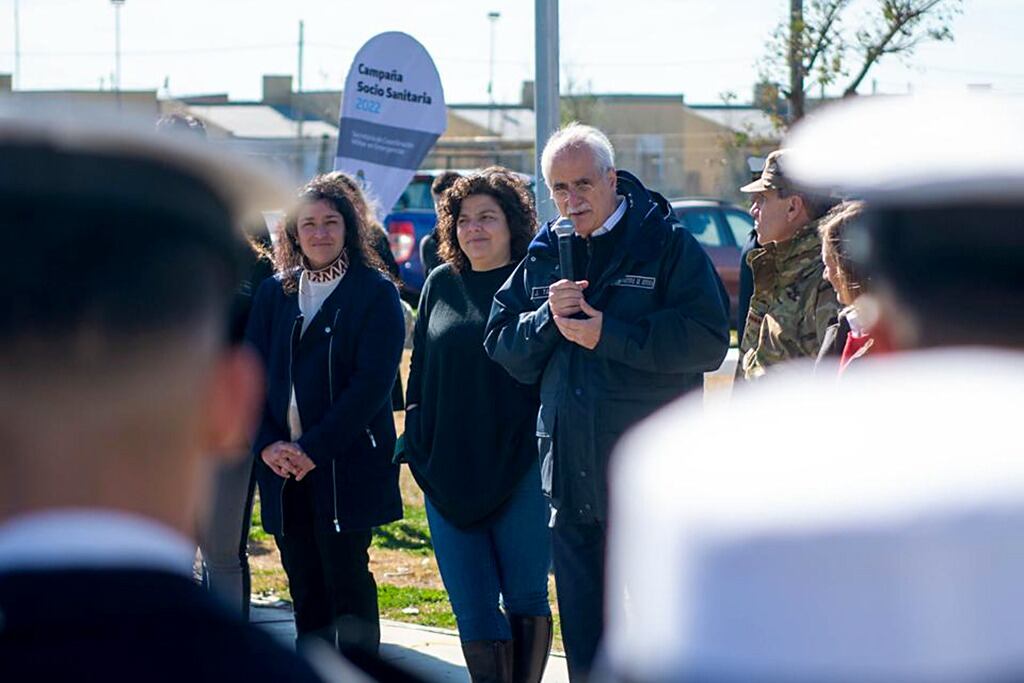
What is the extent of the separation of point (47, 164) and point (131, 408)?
0.64 feet

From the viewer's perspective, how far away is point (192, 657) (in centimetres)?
110

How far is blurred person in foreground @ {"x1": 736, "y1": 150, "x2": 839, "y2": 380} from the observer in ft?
17.8

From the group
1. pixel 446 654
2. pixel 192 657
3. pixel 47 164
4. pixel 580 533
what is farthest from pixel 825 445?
pixel 446 654

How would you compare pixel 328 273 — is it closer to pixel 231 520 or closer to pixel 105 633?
pixel 231 520

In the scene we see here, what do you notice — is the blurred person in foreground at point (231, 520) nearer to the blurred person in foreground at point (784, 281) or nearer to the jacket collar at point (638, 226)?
the jacket collar at point (638, 226)

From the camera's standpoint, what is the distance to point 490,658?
17.8 ft

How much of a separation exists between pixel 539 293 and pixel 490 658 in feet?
4.48

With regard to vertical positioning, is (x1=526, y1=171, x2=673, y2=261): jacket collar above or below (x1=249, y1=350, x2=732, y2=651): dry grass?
above

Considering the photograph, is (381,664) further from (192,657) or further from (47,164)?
(47,164)

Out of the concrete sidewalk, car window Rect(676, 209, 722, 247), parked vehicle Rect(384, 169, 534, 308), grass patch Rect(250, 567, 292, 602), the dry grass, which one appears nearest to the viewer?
the concrete sidewalk

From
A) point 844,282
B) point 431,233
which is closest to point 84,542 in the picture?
point 844,282

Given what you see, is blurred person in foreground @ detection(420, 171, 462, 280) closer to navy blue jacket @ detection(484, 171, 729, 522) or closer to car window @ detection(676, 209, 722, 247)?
navy blue jacket @ detection(484, 171, 729, 522)

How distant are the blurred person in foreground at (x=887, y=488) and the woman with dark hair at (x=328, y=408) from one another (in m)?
4.41

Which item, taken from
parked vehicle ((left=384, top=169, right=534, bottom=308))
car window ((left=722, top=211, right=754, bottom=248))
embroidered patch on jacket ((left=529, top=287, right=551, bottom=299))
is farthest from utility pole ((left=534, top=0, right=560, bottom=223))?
car window ((left=722, top=211, right=754, bottom=248))
